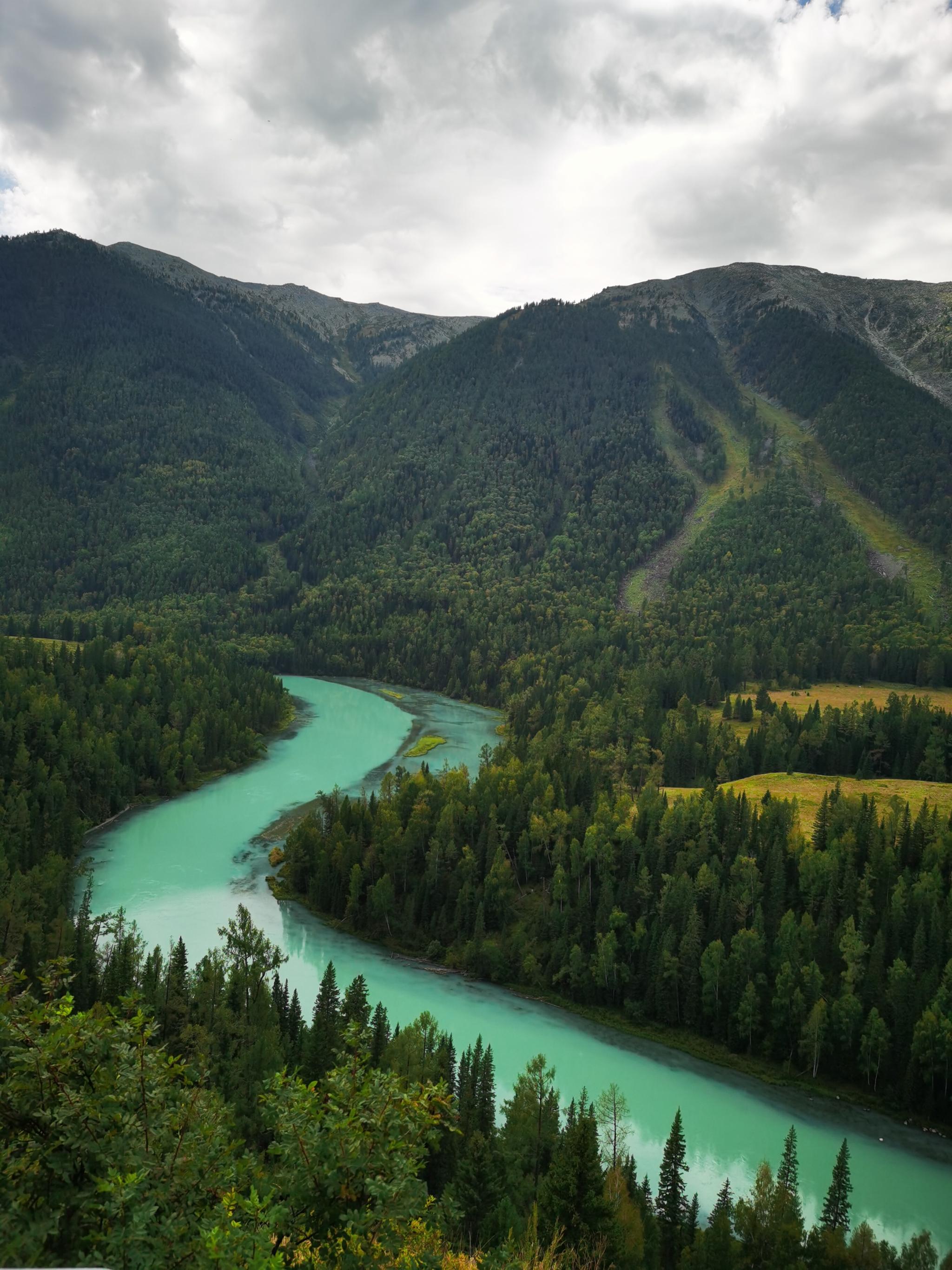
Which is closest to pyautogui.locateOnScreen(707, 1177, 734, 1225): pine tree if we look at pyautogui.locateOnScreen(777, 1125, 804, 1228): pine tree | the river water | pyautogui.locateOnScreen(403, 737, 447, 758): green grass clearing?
pyautogui.locateOnScreen(777, 1125, 804, 1228): pine tree

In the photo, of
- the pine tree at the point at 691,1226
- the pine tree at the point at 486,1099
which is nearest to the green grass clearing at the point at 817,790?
the pine tree at the point at 486,1099

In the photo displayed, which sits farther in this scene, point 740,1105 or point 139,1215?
point 740,1105

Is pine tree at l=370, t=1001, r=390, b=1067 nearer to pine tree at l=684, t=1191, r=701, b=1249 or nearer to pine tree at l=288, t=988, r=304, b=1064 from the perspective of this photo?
pine tree at l=288, t=988, r=304, b=1064

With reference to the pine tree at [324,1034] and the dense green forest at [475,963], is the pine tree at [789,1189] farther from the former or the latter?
the pine tree at [324,1034]

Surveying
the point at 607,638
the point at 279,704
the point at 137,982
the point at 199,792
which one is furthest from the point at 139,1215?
the point at 607,638

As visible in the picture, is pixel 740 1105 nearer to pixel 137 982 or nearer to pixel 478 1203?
pixel 478 1203

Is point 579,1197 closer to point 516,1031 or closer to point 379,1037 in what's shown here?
point 379,1037
